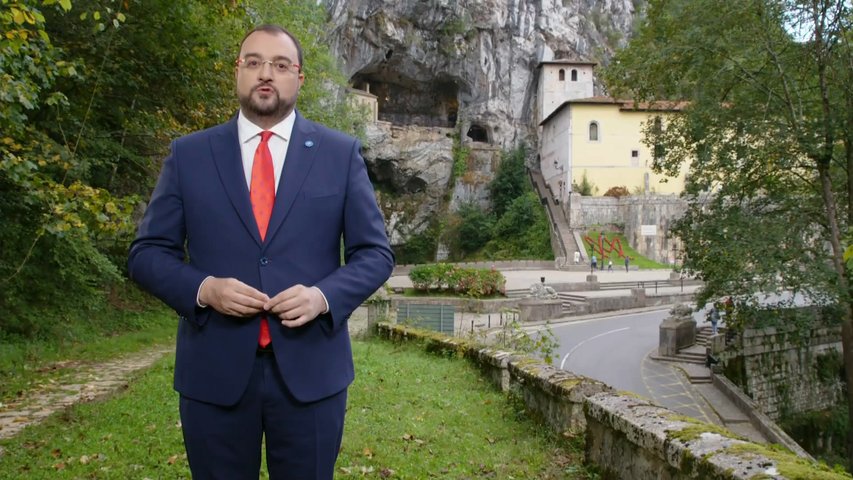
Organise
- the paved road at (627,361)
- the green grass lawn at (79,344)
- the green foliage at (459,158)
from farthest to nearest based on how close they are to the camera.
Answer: the green foliage at (459,158), the paved road at (627,361), the green grass lawn at (79,344)

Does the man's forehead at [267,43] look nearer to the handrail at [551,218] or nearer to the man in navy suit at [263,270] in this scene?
the man in navy suit at [263,270]

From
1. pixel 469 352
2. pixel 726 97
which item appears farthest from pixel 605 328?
pixel 469 352

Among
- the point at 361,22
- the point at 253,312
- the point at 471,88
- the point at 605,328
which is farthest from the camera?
the point at 471,88

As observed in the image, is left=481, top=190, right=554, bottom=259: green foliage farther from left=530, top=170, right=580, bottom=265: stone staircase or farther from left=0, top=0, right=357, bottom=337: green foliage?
left=0, top=0, right=357, bottom=337: green foliage

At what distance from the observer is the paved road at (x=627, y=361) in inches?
569

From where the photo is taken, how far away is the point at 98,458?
445cm

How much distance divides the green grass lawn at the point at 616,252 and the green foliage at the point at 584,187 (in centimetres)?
507

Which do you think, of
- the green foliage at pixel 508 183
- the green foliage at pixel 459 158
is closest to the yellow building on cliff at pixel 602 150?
the green foliage at pixel 508 183

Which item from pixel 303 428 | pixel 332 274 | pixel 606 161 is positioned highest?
pixel 606 161

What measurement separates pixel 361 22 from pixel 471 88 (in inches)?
432

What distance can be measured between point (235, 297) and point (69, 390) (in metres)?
6.66

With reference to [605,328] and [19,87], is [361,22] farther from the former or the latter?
[19,87]

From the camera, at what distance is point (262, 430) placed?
79.0 inches

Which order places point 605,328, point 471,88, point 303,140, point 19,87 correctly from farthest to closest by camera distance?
point 471,88 → point 605,328 → point 19,87 → point 303,140
